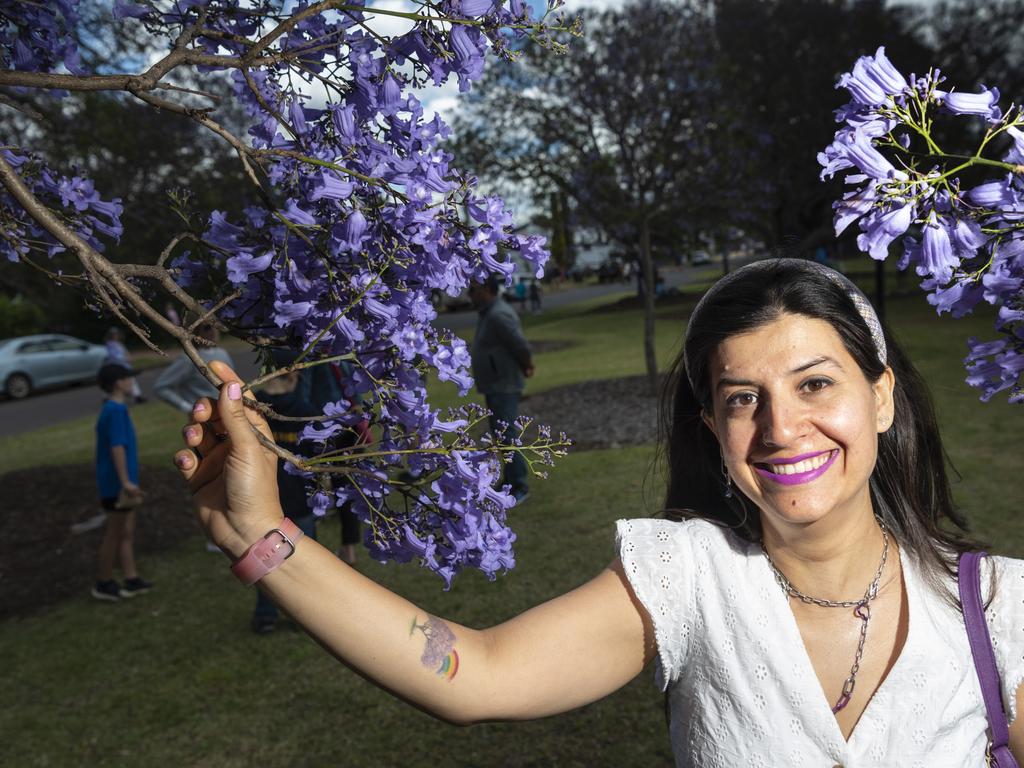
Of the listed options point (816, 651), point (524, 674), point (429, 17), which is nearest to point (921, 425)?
point (816, 651)

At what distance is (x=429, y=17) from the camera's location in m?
1.72

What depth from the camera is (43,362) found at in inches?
865

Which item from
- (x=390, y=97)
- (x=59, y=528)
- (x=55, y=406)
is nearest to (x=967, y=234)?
(x=390, y=97)

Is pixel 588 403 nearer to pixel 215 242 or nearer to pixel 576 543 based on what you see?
pixel 576 543

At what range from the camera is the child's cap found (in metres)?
6.46

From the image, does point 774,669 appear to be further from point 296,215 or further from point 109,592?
point 109,592

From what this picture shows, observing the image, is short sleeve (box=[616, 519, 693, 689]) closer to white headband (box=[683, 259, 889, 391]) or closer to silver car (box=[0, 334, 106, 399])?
white headband (box=[683, 259, 889, 391])

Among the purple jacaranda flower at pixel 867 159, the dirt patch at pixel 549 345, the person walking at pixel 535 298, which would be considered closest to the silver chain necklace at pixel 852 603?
the purple jacaranda flower at pixel 867 159

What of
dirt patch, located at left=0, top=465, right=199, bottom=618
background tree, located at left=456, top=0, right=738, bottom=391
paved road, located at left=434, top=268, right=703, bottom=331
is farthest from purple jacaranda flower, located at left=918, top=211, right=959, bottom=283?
paved road, located at left=434, top=268, right=703, bottom=331

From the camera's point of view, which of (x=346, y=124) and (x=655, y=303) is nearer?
(x=346, y=124)

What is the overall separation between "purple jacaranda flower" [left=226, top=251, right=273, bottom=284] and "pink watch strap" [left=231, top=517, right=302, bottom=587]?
52 centimetres

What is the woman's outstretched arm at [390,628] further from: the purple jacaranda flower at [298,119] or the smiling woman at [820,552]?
the purple jacaranda flower at [298,119]

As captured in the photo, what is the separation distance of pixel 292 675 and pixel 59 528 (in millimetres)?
4880

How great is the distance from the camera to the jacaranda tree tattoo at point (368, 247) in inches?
67.3
